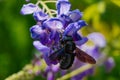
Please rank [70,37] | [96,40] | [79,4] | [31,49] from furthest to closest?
[31,49], [79,4], [96,40], [70,37]


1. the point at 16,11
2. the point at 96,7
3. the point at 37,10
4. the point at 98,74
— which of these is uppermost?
the point at 16,11

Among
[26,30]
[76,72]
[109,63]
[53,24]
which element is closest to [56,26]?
[53,24]

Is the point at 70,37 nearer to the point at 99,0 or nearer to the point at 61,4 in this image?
the point at 61,4

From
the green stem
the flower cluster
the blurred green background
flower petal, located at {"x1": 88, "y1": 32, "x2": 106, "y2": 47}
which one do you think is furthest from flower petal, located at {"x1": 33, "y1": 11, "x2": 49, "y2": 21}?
the blurred green background

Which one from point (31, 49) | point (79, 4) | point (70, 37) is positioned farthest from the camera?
point (31, 49)

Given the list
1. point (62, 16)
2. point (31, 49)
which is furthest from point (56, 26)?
point (31, 49)

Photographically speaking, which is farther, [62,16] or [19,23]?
[19,23]

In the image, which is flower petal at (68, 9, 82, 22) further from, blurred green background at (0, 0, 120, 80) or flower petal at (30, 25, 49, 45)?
blurred green background at (0, 0, 120, 80)

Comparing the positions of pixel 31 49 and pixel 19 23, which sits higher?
pixel 19 23
